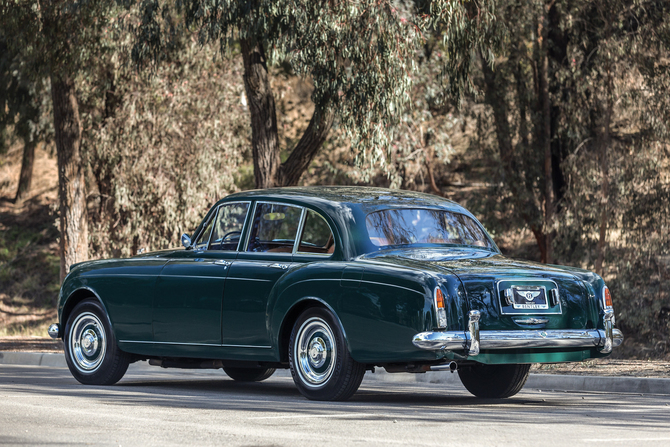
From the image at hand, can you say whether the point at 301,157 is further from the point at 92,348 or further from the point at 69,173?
the point at 92,348

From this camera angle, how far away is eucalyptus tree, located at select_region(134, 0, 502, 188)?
14781 mm

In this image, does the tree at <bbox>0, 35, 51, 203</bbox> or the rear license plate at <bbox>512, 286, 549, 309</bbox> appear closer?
the rear license plate at <bbox>512, 286, 549, 309</bbox>

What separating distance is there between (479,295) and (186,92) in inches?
641

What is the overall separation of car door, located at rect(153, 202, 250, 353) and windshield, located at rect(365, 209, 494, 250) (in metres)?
1.35

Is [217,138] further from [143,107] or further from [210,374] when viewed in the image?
[210,374]

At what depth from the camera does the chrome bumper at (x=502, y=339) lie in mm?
7684

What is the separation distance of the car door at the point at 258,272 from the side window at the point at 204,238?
2.03 ft

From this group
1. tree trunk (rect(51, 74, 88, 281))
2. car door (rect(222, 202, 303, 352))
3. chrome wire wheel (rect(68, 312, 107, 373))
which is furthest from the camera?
tree trunk (rect(51, 74, 88, 281))

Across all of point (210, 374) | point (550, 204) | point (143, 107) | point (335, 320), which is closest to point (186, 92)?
point (143, 107)

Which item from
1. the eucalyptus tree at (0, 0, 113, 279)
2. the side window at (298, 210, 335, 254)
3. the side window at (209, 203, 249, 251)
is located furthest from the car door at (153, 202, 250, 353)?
the eucalyptus tree at (0, 0, 113, 279)

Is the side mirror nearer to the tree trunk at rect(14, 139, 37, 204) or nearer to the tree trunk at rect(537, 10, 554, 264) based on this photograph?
the tree trunk at rect(537, 10, 554, 264)

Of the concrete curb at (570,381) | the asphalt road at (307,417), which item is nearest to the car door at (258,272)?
the asphalt road at (307,417)

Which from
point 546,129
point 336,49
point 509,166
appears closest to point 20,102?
point 509,166

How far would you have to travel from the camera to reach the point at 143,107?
23047 millimetres
